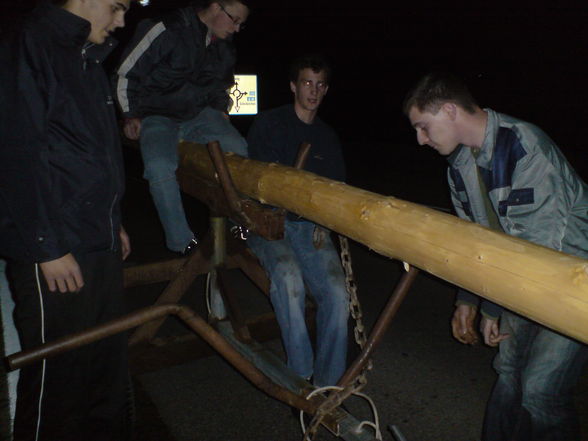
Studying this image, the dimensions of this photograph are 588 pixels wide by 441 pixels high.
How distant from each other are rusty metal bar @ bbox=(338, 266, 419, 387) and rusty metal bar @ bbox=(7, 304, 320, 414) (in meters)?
0.26

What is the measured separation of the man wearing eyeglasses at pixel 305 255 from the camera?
10.1 feet

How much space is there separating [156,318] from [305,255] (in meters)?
1.45

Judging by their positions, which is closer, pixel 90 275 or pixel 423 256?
pixel 423 256

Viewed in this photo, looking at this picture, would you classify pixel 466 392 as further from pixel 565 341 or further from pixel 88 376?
pixel 88 376

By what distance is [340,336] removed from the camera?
314cm

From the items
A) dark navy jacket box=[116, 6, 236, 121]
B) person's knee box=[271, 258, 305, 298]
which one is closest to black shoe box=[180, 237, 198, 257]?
person's knee box=[271, 258, 305, 298]

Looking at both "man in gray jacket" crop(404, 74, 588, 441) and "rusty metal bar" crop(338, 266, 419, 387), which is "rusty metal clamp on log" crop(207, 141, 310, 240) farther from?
"man in gray jacket" crop(404, 74, 588, 441)

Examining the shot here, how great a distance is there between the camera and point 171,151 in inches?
135

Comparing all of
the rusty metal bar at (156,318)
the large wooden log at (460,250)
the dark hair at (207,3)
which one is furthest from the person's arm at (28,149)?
the dark hair at (207,3)

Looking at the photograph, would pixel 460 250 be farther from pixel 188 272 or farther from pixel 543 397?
pixel 188 272

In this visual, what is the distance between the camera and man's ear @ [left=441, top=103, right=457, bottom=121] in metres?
2.29

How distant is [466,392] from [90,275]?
2719 mm

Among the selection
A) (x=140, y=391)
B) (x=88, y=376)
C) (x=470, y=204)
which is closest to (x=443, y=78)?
(x=470, y=204)

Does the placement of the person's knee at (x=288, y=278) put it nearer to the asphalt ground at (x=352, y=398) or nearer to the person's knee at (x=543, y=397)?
the asphalt ground at (x=352, y=398)
